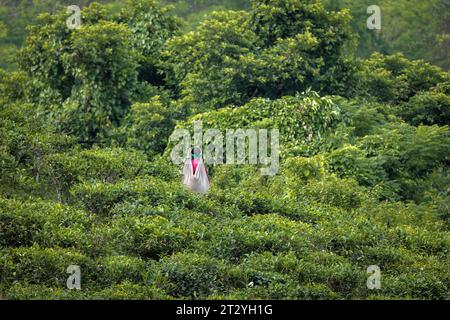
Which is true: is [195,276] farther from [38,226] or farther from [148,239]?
[38,226]

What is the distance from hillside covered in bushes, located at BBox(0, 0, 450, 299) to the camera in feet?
34.2

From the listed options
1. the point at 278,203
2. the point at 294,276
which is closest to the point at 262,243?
the point at 294,276

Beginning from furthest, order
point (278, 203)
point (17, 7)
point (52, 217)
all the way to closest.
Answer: point (17, 7) < point (278, 203) < point (52, 217)

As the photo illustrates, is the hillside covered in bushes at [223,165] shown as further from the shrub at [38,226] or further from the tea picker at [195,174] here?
the tea picker at [195,174]

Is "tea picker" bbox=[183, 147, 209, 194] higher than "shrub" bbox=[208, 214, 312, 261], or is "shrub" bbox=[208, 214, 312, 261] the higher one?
"tea picker" bbox=[183, 147, 209, 194]

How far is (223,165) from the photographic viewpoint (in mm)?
16938

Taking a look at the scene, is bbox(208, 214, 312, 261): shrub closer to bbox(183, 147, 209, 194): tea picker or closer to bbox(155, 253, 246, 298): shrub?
bbox(155, 253, 246, 298): shrub

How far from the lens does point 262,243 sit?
11.6m

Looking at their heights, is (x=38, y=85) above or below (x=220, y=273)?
above

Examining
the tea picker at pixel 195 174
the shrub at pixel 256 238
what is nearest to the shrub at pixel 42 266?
the shrub at pixel 256 238

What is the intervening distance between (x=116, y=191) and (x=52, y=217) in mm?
1556

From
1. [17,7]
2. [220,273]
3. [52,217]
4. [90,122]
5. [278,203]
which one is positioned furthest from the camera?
[17,7]

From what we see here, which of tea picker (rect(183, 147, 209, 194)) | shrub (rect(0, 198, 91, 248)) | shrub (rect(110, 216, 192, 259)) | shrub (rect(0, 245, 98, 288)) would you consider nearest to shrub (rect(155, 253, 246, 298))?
shrub (rect(110, 216, 192, 259))

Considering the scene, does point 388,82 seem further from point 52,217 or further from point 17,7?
point 17,7
